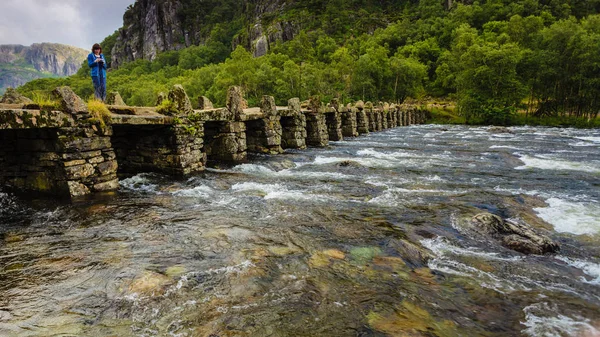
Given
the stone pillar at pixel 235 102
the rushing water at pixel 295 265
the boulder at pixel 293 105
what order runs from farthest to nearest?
the boulder at pixel 293 105
the stone pillar at pixel 235 102
the rushing water at pixel 295 265

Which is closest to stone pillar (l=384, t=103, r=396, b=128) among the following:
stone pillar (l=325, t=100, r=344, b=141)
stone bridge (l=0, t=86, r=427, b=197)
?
stone pillar (l=325, t=100, r=344, b=141)

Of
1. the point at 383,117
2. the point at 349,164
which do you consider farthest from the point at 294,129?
the point at 383,117

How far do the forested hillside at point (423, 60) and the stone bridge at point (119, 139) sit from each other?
41051mm

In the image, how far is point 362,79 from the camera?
241 feet

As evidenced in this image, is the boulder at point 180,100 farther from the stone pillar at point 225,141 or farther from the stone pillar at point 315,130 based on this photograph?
the stone pillar at point 315,130

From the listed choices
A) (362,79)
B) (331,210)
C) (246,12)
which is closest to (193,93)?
(362,79)

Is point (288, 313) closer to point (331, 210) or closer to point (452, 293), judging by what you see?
point (452, 293)

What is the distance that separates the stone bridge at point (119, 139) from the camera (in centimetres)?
840

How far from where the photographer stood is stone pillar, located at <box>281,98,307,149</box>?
1933 centimetres

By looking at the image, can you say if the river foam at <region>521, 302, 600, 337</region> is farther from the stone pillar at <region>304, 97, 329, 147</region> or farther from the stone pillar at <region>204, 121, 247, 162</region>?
the stone pillar at <region>304, 97, 329, 147</region>

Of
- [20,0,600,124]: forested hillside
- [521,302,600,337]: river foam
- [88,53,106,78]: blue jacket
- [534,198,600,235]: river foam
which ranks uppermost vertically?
[20,0,600,124]: forested hillside

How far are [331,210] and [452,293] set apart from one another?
3.91m

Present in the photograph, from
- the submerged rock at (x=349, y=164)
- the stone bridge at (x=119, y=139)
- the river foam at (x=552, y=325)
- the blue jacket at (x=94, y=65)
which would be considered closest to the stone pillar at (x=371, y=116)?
the stone bridge at (x=119, y=139)

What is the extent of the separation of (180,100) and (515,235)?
35.1ft
